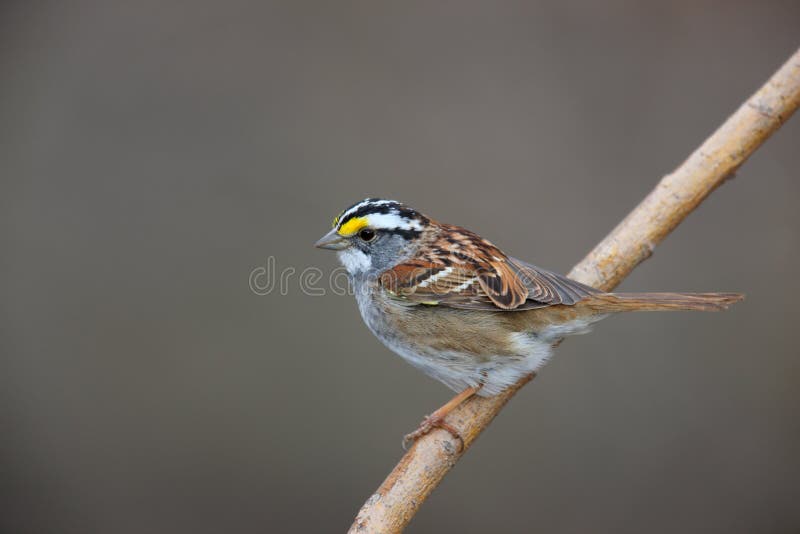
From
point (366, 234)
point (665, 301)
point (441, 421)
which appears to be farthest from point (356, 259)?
point (665, 301)

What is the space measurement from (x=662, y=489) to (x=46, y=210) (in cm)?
620

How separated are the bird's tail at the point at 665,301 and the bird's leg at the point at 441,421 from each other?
866 millimetres

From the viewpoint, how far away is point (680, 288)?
6656mm

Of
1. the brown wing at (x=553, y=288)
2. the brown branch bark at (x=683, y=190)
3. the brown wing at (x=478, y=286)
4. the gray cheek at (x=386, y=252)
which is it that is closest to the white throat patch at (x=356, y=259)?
the gray cheek at (x=386, y=252)

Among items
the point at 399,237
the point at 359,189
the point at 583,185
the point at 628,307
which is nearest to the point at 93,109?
the point at 359,189

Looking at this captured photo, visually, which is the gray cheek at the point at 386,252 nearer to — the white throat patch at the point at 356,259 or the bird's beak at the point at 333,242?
the white throat patch at the point at 356,259

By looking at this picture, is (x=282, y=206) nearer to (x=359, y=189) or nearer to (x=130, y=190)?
(x=359, y=189)

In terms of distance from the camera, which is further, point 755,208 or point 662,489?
point 755,208

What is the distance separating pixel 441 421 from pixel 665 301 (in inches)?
53.5

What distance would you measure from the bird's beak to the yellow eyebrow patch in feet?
0.11

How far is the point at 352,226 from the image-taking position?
4.31m

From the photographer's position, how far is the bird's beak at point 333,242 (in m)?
4.33

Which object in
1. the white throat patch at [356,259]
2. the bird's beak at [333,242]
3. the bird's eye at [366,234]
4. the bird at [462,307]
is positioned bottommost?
the bird at [462,307]

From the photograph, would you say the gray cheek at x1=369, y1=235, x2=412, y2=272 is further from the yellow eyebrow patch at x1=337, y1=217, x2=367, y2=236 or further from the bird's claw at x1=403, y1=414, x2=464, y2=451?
the bird's claw at x1=403, y1=414, x2=464, y2=451
